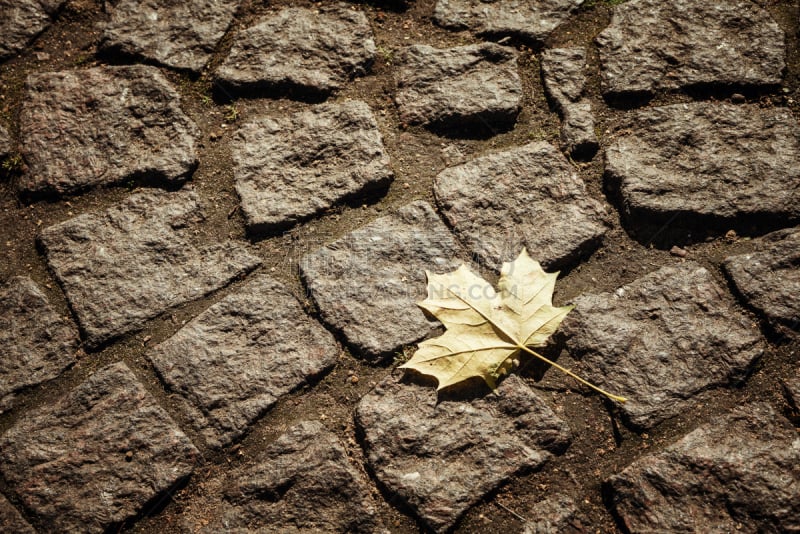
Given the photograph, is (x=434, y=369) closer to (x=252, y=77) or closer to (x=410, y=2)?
(x=252, y=77)

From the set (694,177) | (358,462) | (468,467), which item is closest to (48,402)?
(358,462)

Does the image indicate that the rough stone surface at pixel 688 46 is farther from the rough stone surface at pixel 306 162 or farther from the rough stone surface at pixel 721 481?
the rough stone surface at pixel 721 481

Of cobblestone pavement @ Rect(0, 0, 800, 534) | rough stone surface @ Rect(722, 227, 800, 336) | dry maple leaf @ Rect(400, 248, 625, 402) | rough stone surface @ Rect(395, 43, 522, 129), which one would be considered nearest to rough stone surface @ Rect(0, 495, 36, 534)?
cobblestone pavement @ Rect(0, 0, 800, 534)

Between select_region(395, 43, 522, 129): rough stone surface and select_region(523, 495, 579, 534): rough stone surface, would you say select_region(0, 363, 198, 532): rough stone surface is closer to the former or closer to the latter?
select_region(523, 495, 579, 534): rough stone surface

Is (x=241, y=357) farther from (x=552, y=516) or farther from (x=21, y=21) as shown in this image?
(x=21, y=21)

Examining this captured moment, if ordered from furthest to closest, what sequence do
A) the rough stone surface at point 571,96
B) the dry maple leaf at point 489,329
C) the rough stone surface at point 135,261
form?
1. the rough stone surface at point 571,96
2. the rough stone surface at point 135,261
3. the dry maple leaf at point 489,329

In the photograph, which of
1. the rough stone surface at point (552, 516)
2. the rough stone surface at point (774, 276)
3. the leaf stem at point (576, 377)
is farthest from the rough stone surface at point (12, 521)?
the rough stone surface at point (774, 276)
